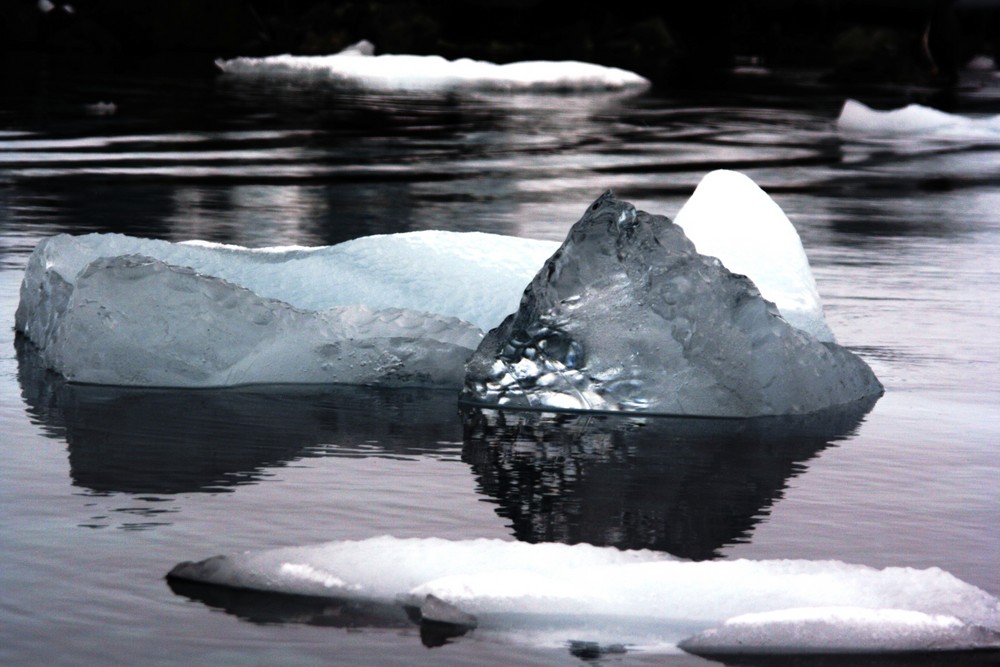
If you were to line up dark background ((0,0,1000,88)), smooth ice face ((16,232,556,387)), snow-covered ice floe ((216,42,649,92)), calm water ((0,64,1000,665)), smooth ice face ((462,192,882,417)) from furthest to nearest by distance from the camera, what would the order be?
dark background ((0,0,1000,88)) → snow-covered ice floe ((216,42,649,92)) → smooth ice face ((16,232,556,387)) → smooth ice face ((462,192,882,417)) → calm water ((0,64,1000,665))

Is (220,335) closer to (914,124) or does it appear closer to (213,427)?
(213,427)

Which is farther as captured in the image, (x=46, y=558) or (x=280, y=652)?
(x=46, y=558)

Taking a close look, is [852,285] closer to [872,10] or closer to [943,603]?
[943,603]

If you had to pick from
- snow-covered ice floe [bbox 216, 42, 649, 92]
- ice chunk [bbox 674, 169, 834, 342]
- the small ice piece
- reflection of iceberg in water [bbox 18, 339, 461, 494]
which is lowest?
snow-covered ice floe [bbox 216, 42, 649, 92]

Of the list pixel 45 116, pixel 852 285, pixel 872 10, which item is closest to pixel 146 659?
pixel 852 285

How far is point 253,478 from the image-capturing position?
18.2 ft

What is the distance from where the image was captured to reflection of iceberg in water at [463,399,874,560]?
5062 mm

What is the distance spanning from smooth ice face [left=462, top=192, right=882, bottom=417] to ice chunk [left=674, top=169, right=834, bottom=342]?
0.82m

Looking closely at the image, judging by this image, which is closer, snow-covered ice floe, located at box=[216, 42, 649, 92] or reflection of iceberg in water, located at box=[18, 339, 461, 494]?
reflection of iceberg in water, located at box=[18, 339, 461, 494]

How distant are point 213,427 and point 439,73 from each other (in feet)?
95.0

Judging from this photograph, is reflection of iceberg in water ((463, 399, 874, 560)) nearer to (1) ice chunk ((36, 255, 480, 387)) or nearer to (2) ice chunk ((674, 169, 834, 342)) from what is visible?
(1) ice chunk ((36, 255, 480, 387))

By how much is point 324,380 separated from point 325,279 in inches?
26.5

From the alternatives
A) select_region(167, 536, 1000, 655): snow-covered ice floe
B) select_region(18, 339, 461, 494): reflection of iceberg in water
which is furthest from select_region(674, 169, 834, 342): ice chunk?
select_region(167, 536, 1000, 655): snow-covered ice floe

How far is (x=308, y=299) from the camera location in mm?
7555
